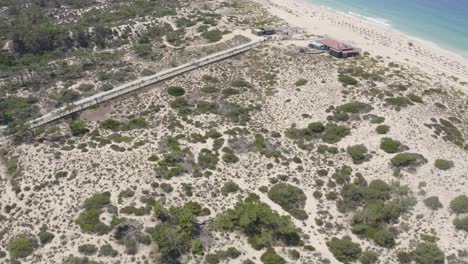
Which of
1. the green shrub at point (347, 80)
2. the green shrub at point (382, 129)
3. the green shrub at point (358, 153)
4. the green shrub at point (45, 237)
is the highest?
the green shrub at point (347, 80)

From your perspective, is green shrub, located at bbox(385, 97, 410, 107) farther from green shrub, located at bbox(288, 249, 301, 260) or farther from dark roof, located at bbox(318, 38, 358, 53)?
green shrub, located at bbox(288, 249, 301, 260)

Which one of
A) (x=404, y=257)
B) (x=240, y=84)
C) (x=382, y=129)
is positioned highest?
(x=382, y=129)

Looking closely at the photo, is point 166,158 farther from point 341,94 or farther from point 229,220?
point 341,94

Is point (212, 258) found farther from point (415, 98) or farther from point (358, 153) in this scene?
point (415, 98)

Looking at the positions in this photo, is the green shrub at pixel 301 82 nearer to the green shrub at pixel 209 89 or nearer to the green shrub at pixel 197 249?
the green shrub at pixel 209 89

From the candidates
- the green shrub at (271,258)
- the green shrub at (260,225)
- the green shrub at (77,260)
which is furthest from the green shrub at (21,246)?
the green shrub at (271,258)

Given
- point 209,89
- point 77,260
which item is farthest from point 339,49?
point 77,260
